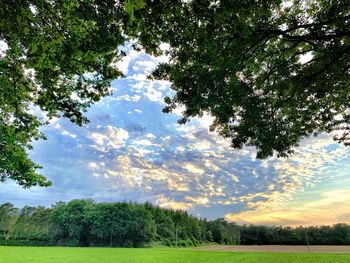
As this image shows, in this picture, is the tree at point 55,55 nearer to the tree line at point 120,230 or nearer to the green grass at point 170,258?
the green grass at point 170,258

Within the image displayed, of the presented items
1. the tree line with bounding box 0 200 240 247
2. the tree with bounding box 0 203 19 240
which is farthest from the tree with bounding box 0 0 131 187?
the tree with bounding box 0 203 19 240

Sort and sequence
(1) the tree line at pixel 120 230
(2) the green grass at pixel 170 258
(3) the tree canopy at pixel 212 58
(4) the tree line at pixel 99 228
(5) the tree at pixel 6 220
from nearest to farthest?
(3) the tree canopy at pixel 212 58
(2) the green grass at pixel 170 258
(1) the tree line at pixel 120 230
(4) the tree line at pixel 99 228
(5) the tree at pixel 6 220

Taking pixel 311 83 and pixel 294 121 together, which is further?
pixel 294 121

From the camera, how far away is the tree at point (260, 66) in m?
8.76

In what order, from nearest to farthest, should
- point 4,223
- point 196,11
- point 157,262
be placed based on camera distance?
point 196,11
point 157,262
point 4,223

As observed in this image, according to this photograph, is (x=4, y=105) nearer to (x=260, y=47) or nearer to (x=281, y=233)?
(x=260, y=47)

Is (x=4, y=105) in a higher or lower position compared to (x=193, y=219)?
lower

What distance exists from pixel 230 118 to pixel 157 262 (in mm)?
23239

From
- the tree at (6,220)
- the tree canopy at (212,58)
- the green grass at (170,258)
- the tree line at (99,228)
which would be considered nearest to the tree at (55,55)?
the tree canopy at (212,58)

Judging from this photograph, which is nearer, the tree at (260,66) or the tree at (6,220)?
the tree at (260,66)

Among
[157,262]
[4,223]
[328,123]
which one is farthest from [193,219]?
[328,123]

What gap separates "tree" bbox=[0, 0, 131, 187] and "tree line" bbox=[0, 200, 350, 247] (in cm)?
7612

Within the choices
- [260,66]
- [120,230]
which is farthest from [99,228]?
[260,66]

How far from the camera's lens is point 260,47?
39.5 ft
